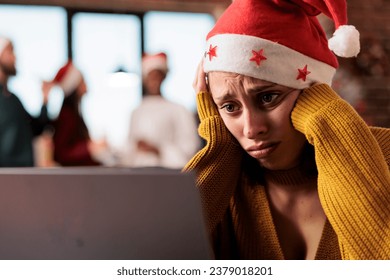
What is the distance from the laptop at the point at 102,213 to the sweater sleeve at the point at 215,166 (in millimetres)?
379

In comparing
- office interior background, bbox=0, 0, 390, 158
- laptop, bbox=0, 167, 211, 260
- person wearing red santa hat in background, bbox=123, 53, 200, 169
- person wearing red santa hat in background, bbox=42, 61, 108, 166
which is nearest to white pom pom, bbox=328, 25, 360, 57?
laptop, bbox=0, 167, 211, 260

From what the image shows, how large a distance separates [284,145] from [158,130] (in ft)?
7.32

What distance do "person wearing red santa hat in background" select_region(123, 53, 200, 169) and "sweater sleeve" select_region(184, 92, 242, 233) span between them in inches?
80.0

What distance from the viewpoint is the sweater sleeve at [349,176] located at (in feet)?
2.52

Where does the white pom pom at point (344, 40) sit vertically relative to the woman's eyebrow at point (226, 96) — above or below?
above

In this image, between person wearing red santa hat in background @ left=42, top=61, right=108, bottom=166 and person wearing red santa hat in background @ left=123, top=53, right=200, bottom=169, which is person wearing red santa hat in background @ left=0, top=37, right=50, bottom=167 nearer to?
person wearing red santa hat in background @ left=42, top=61, right=108, bottom=166

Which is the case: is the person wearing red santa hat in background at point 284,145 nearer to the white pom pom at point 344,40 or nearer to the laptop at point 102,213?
the white pom pom at point 344,40

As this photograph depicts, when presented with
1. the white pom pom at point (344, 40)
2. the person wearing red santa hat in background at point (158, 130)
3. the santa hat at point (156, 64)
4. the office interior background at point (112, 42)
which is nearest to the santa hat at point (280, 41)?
the white pom pom at point (344, 40)

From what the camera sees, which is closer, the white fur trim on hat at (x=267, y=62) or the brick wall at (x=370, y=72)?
the white fur trim on hat at (x=267, y=62)

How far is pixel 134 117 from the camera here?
10.8 ft

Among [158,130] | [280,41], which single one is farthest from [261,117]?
[158,130]
